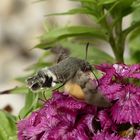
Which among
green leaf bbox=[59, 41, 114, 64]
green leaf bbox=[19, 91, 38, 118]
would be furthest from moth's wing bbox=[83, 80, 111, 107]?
green leaf bbox=[59, 41, 114, 64]

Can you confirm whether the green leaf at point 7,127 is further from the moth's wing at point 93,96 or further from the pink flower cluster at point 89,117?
the moth's wing at point 93,96

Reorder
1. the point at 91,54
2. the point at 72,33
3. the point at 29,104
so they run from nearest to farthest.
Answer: the point at 29,104 → the point at 72,33 → the point at 91,54

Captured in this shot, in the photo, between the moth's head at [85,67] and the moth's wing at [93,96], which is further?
the moth's head at [85,67]

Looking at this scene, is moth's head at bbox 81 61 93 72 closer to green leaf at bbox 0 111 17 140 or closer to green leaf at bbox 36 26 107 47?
green leaf at bbox 0 111 17 140

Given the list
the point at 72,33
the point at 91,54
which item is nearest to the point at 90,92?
the point at 72,33

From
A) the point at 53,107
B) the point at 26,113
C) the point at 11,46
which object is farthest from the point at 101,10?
the point at 11,46

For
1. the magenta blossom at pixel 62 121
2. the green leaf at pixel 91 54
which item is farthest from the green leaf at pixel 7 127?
the green leaf at pixel 91 54

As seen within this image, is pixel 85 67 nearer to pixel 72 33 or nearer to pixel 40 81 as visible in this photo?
pixel 40 81
